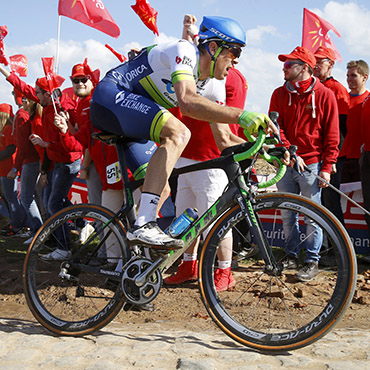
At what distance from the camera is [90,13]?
8.71 m

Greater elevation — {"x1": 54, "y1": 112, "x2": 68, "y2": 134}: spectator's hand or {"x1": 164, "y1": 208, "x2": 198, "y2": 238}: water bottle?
{"x1": 54, "y1": 112, "x2": 68, "y2": 134}: spectator's hand

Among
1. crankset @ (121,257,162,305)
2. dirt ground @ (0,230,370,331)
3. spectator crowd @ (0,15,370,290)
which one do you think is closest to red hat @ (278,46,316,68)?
spectator crowd @ (0,15,370,290)

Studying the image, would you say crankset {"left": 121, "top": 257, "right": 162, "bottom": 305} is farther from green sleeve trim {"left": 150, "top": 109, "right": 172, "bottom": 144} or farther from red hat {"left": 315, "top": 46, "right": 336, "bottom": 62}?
red hat {"left": 315, "top": 46, "right": 336, "bottom": 62}

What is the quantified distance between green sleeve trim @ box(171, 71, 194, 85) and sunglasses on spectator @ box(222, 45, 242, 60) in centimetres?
46

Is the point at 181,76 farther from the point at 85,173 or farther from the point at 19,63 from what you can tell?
the point at 19,63

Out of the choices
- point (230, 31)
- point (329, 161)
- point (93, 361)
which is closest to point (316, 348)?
point (93, 361)

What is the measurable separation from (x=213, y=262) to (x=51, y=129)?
15.5 ft

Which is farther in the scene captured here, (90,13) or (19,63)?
(19,63)

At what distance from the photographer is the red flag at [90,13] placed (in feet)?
28.5

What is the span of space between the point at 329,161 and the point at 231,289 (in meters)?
2.07

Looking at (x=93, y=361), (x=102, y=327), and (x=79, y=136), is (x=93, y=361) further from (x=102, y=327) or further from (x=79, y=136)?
(x=79, y=136)

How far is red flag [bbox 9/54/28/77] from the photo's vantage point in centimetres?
1045

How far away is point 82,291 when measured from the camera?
4.09m

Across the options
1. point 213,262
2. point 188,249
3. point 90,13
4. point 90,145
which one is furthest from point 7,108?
point 213,262
